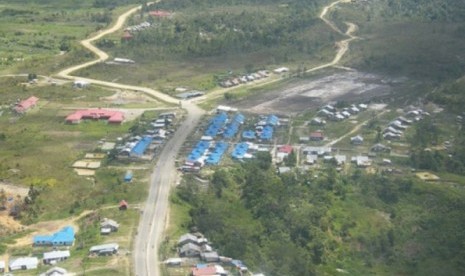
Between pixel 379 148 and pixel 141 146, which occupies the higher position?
pixel 141 146

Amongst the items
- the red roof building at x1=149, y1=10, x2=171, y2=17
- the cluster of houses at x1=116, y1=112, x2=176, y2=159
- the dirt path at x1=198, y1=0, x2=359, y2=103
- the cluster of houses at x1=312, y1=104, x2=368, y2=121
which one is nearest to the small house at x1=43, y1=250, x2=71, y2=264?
the cluster of houses at x1=116, y1=112, x2=176, y2=159

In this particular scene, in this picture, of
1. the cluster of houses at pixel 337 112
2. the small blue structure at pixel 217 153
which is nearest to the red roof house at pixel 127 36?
the cluster of houses at pixel 337 112

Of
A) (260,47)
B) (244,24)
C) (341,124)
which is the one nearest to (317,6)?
(244,24)

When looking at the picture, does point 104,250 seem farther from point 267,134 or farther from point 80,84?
point 80,84

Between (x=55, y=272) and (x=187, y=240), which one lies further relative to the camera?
(x=187, y=240)

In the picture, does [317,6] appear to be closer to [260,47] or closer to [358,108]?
[260,47]

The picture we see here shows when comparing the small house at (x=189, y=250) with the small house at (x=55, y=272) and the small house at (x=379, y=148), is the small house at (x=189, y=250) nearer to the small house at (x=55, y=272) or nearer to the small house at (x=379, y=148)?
the small house at (x=55, y=272)

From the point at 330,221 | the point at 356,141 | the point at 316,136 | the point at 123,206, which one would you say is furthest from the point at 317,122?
the point at 123,206
